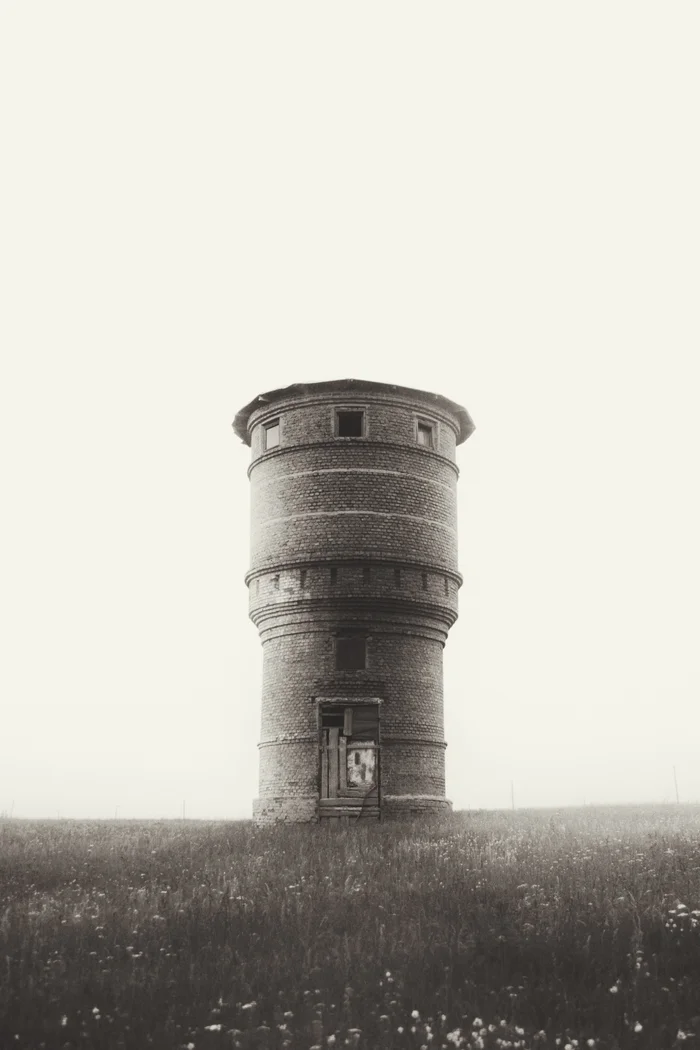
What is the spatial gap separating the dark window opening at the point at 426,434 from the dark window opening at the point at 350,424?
1526 mm

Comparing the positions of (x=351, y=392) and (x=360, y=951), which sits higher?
(x=351, y=392)

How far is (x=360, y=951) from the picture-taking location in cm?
863

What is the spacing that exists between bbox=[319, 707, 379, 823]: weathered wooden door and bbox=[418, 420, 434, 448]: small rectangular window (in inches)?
257

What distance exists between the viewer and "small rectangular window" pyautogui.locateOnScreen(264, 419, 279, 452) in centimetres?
2528

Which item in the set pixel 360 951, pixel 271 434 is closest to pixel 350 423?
pixel 271 434

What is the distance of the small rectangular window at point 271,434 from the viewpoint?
82.9 feet

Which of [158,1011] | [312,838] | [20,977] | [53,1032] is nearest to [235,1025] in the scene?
[158,1011]

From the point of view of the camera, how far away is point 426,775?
77.3ft

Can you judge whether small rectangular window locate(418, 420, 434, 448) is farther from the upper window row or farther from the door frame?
the door frame

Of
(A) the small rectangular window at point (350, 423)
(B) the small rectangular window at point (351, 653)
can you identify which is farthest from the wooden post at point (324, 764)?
(A) the small rectangular window at point (350, 423)

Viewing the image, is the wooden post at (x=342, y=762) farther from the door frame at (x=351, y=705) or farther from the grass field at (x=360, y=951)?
the grass field at (x=360, y=951)

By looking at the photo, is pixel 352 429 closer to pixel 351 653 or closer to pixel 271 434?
pixel 271 434

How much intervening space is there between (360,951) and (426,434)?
17.6 metres

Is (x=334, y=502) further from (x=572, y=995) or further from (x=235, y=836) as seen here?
(x=572, y=995)
